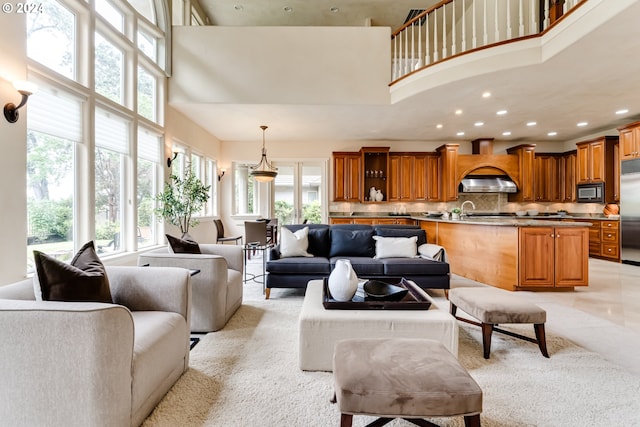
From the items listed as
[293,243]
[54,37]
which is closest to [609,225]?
[293,243]

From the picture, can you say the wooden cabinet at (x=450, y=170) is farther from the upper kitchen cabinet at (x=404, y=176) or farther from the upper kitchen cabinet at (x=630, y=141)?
the upper kitchen cabinet at (x=630, y=141)

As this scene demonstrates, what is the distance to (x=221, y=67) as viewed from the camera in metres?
4.90

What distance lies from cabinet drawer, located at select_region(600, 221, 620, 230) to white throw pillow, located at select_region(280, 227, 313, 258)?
6.74 meters

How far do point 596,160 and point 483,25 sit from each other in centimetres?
442

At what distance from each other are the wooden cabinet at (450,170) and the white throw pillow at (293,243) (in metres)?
4.67

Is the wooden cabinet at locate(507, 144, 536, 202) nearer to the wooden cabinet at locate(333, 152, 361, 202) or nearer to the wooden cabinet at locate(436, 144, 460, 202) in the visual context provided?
the wooden cabinet at locate(436, 144, 460, 202)

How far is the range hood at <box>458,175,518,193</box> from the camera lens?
727cm

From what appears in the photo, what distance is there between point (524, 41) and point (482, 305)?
11.4 ft

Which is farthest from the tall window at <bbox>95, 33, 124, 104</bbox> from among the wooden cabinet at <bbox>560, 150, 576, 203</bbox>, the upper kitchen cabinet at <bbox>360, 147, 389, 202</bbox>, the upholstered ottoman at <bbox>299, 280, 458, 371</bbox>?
the wooden cabinet at <bbox>560, 150, 576, 203</bbox>

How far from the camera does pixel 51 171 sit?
2.93 meters

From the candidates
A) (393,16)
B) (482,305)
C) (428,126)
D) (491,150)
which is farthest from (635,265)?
(393,16)

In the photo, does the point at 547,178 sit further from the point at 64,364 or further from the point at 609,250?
the point at 64,364

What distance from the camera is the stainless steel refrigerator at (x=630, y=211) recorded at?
5699 millimetres

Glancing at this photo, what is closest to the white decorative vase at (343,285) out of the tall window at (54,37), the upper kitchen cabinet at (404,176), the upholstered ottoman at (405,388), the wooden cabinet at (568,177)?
the upholstered ottoman at (405,388)
